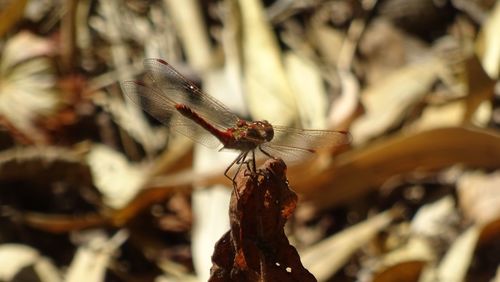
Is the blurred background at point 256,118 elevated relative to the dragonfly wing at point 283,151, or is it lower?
elevated

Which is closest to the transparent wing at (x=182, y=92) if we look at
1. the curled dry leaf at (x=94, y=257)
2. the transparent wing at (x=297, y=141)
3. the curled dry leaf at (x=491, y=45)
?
the transparent wing at (x=297, y=141)

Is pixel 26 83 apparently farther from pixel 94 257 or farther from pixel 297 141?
pixel 297 141

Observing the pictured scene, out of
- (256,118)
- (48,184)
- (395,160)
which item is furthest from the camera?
(48,184)

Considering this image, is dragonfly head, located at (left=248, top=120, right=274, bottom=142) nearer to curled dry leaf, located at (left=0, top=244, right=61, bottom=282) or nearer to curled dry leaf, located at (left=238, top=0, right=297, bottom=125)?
curled dry leaf, located at (left=0, top=244, right=61, bottom=282)

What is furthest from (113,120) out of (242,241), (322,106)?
(242,241)

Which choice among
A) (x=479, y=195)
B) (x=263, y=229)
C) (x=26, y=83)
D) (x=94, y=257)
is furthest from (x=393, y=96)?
(x=263, y=229)

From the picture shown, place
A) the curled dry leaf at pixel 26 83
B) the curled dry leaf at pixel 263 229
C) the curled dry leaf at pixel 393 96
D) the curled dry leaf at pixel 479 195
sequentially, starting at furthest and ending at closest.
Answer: the curled dry leaf at pixel 26 83 < the curled dry leaf at pixel 393 96 < the curled dry leaf at pixel 479 195 < the curled dry leaf at pixel 263 229

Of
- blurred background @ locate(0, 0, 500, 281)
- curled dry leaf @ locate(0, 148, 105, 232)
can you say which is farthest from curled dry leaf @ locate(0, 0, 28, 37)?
curled dry leaf @ locate(0, 148, 105, 232)

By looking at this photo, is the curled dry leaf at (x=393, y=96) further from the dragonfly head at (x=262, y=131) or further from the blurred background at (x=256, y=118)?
the dragonfly head at (x=262, y=131)

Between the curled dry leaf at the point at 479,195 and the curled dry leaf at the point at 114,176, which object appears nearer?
the curled dry leaf at the point at 479,195
